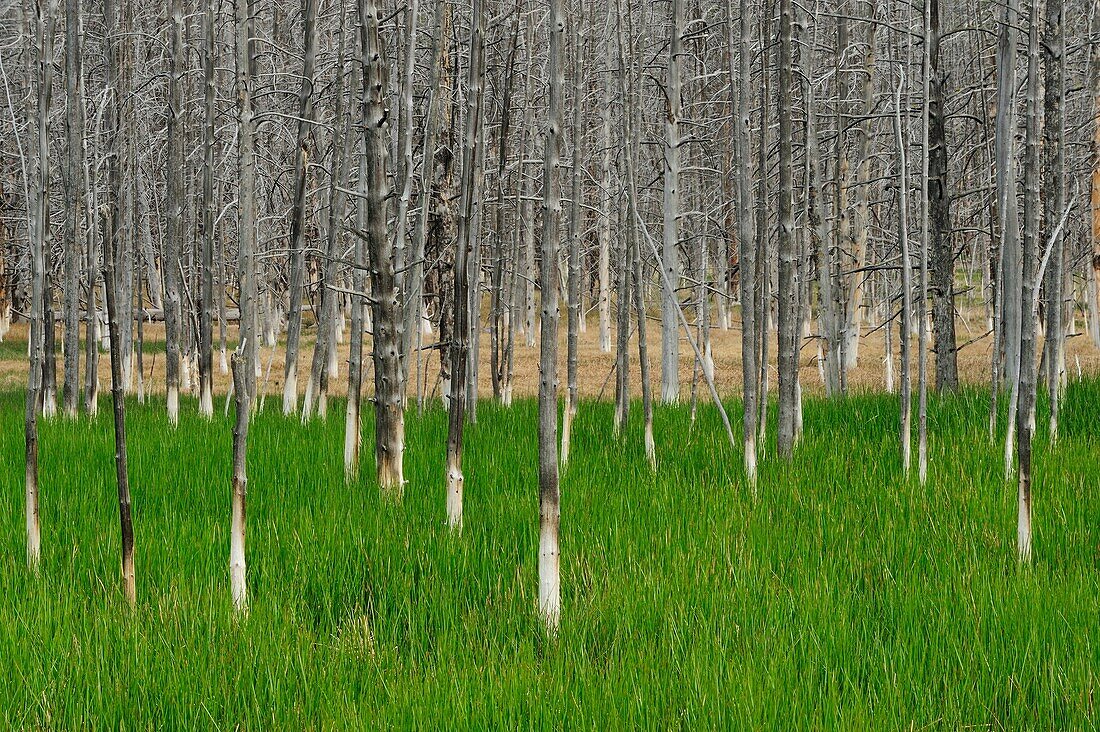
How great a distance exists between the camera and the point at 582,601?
3.54 m

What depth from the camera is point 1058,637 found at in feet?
10.0

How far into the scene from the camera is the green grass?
2.71m

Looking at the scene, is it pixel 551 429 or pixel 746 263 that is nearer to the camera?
pixel 551 429

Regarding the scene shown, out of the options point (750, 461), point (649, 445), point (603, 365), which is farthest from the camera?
point (603, 365)

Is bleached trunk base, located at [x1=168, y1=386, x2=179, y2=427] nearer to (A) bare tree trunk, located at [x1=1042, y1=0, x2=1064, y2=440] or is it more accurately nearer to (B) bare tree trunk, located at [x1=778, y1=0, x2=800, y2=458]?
(B) bare tree trunk, located at [x1=778, y1=0, x2=800, y2=458]

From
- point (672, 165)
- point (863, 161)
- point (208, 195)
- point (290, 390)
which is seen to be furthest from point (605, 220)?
point (208, 195)

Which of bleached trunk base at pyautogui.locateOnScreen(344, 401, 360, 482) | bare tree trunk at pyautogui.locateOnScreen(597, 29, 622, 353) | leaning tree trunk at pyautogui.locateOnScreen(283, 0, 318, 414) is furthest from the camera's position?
bare tree trunk at pyautogui.locateOnScreen(597, 29, 622, 353)

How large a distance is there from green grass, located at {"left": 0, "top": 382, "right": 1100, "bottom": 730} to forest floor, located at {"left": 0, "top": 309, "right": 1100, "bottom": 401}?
797cm

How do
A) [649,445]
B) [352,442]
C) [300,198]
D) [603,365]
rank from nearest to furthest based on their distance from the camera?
1. [352,442]
2. [649,445]
3. [300,198]
4. [603,365]

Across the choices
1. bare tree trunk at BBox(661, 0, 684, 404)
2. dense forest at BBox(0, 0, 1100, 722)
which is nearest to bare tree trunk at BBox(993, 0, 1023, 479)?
dense forest at BBox(0, 0, 1100, 722)

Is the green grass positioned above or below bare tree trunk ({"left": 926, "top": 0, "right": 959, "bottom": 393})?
below

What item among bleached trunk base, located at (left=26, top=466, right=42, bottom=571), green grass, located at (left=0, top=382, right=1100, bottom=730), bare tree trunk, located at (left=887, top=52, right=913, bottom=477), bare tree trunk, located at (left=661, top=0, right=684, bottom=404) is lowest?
green grass, located at (left=0, top=382, right=1100, bottom=730)

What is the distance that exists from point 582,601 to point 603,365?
1670 centimetres

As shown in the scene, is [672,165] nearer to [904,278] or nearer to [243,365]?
[904,278]
